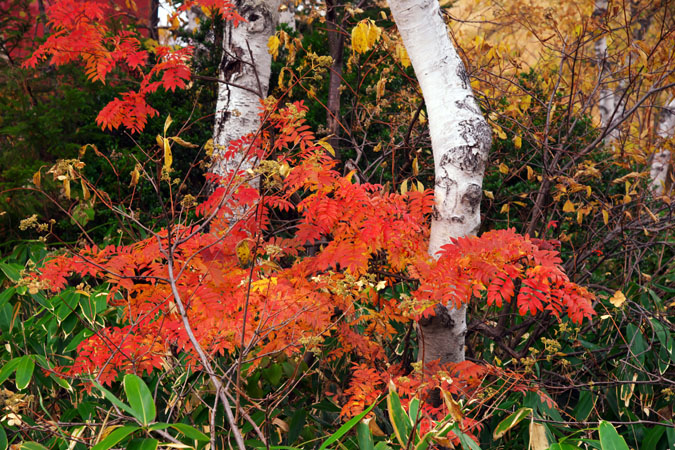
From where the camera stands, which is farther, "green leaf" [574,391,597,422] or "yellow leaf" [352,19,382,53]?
"green leaf" [574,391,597,422]

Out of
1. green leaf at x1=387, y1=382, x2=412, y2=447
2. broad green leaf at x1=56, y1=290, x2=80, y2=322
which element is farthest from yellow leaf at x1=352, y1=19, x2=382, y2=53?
broad green leaf at x1=56, y1=290, x2=80, y2=322

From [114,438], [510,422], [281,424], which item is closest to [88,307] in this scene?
[281,424]

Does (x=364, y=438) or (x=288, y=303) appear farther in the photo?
(x=288, y=303)

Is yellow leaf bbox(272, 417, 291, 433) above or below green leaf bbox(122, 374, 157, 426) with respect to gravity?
below

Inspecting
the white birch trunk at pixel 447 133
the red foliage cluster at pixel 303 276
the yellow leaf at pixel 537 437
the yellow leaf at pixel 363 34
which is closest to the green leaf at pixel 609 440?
the yellow leaf at pixel 537 437

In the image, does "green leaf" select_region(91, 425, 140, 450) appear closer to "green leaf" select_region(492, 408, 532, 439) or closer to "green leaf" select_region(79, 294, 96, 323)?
"green leaf" select_region(492, 408, 532, 439)

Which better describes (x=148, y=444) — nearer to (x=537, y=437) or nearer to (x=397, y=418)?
(x=397, y=418)

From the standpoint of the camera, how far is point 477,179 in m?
2.40

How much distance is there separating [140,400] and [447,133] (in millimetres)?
1637

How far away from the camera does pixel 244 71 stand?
10.9 ft

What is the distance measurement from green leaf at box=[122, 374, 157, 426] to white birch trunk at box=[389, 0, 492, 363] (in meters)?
1.24

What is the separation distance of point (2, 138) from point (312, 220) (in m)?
3.98

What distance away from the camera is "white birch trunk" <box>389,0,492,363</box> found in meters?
2.39

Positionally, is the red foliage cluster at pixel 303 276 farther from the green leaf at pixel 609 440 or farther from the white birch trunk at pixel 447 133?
the green leaf at pixel 609 440
